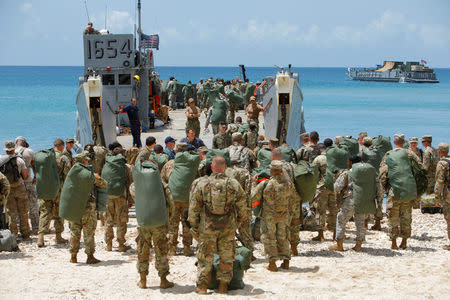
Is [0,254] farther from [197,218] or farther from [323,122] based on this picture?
[323,122]

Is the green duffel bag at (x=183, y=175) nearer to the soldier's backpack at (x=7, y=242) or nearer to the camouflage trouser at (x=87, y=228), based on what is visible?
the camouflage trouser at (x=87, y=228)

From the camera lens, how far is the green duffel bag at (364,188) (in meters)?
8.72

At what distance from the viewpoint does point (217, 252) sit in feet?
22.7

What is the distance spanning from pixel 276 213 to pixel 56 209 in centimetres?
390

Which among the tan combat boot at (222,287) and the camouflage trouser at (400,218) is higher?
the camouflage trouser at (400,218)

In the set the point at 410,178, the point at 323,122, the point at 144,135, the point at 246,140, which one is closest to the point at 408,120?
the point at 323,122

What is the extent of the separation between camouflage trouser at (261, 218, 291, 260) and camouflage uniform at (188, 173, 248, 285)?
96 cm

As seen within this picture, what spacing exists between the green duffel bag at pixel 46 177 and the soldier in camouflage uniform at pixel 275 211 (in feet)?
11.3

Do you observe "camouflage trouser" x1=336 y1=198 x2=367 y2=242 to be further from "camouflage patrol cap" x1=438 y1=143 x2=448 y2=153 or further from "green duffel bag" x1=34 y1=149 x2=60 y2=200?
"green duffel bag" x1=34 y1=149 x2=60 y2=200

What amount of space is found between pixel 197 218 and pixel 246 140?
6.19 m

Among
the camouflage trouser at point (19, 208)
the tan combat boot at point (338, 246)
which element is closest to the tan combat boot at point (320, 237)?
the tan combat boot at point (338, 246)

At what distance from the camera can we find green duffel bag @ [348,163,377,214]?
8.72 meters

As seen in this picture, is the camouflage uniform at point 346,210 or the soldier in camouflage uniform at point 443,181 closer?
the camouflage uniform at point 346,210

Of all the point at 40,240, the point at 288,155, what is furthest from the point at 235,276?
the point at 40,240
